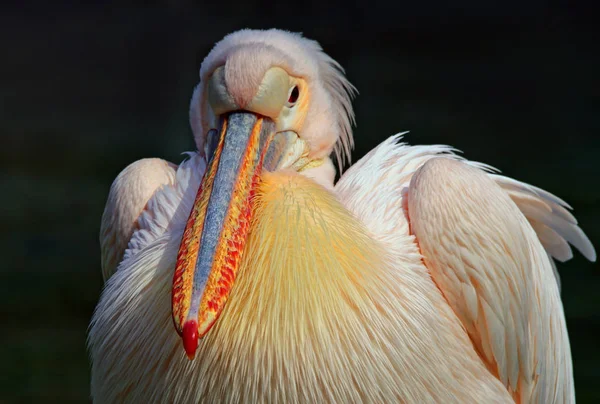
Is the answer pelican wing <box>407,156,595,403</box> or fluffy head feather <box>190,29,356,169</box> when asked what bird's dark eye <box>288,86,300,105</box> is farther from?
pelican wing <box>407,156,595,403</box>

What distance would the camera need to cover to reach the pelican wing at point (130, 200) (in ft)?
8.20

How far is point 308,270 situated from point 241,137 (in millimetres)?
407

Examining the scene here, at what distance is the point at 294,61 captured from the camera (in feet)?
7.32

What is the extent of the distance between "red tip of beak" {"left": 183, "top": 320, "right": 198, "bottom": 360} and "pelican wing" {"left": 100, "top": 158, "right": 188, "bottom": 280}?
0.74 meters

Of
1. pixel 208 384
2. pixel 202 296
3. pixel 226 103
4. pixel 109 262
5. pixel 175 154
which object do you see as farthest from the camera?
pixel 175 154

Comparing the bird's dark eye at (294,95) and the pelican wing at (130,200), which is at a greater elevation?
the bird's dark eye at (294,95)

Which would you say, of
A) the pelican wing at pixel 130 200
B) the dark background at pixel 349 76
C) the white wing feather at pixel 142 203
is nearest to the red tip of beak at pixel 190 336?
the white wing feather at pixel 142 203

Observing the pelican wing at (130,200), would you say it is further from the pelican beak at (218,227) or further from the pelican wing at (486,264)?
the pelican wing at (486,264)

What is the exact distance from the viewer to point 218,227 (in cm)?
189

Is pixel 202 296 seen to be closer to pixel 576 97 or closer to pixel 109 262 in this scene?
pixel 109 262

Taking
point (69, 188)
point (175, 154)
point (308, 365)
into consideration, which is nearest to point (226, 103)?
point (308, 365)

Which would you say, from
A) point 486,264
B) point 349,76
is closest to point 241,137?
point 486,264

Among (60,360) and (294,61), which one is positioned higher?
(294,61)

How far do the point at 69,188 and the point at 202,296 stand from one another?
4308 millimetres
